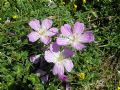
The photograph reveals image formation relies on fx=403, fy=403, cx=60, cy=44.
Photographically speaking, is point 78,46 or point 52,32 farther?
point 52,32

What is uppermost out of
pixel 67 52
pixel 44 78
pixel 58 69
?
pixel 67 52

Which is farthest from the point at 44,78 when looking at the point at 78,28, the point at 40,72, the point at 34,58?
the point at 78,28

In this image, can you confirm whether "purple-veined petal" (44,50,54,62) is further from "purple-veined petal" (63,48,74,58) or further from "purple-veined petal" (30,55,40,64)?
"purple-veined petal" (30,55,40,64)

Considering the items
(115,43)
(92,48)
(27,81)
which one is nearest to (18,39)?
(27,81)

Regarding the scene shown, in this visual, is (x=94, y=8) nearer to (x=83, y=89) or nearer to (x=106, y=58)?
(x=106, y=58)

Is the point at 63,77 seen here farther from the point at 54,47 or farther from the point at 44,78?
the point at 54,47

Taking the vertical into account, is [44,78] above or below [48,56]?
below
